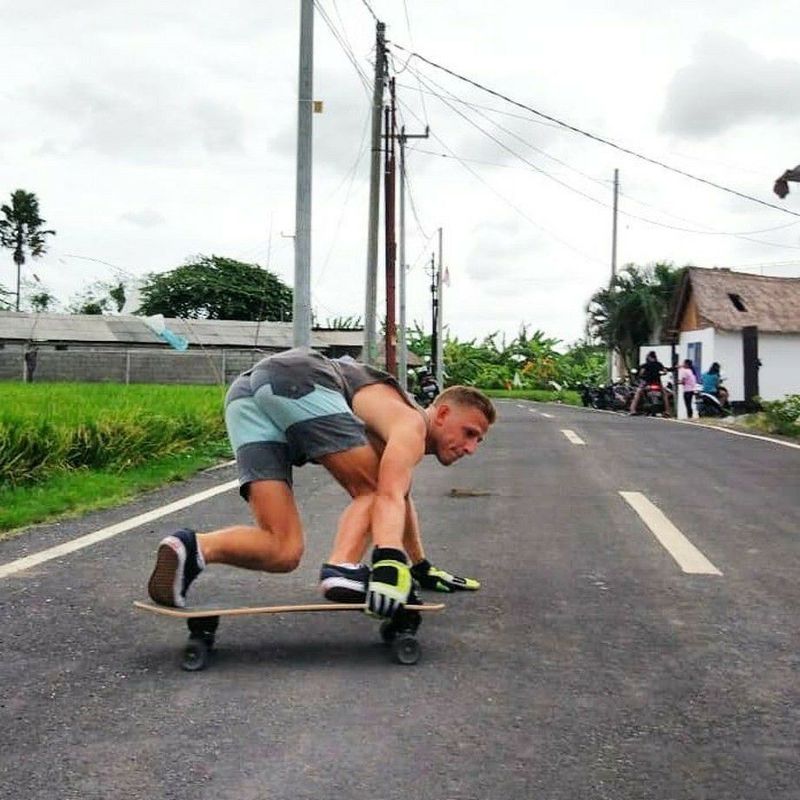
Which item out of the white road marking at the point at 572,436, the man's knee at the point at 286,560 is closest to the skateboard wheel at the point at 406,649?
the man's knee at the point at 286,560

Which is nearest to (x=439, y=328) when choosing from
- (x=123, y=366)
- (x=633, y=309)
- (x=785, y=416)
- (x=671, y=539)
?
(x=633, y=309)

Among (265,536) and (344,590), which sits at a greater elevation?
(265,536)

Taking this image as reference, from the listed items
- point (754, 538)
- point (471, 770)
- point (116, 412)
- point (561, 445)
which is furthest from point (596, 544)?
point (561, 445)

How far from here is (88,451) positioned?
10.9 metres

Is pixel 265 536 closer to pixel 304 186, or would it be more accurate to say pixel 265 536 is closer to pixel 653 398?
pixel 304 186

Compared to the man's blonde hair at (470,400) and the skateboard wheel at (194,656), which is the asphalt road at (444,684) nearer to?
the skateboard wheel at (194,656)

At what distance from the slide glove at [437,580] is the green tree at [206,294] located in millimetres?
64725

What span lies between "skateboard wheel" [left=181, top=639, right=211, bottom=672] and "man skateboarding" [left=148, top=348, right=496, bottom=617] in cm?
17

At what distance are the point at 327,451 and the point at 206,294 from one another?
67151 mm

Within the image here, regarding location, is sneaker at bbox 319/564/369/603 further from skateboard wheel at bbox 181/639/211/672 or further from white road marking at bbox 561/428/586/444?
white road marking at bbox 561/428/586/444

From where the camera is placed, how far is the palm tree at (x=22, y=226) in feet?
271

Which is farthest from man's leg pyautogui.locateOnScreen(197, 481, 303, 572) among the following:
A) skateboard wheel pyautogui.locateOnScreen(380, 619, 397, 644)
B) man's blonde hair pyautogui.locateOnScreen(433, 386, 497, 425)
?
man's blonde hair pyautogui.locateOnScreen(433, 386, 497, 425)

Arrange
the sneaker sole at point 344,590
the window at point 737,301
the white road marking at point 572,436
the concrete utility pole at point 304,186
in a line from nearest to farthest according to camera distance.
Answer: the sneaker sole at point 344,590
the white road marking at point 572,436
the concrete utility pole at point 304,186
the window at point 737,301

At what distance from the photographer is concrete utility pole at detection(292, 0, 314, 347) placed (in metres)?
16.9
